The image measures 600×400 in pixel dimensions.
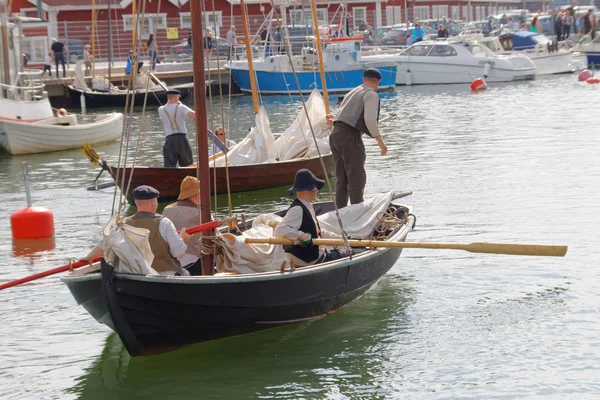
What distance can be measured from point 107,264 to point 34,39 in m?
37.5

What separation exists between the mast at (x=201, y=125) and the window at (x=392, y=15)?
5931cm

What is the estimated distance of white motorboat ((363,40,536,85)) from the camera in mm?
43719

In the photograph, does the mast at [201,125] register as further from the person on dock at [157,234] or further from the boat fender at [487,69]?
the boat fender at [487,69]

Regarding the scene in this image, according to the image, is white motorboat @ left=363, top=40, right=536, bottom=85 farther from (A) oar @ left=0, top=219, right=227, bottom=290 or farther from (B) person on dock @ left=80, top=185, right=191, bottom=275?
(B) person on dock @ left=80, top=185, right=191, bottom=275

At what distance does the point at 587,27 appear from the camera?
5350 cm

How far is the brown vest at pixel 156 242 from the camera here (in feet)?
29.4

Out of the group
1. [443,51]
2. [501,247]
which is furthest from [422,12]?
[501,247]

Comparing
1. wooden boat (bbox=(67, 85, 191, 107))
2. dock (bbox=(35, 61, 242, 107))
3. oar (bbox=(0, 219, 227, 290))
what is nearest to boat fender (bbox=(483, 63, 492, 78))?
dock (bbox=(35, 61, 242, 107))

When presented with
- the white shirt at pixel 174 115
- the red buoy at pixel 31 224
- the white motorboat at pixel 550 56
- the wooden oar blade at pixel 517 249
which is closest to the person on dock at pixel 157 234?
the wooden oar blade at pixel 517 249

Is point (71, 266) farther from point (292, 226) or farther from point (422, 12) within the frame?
point (422, 12)

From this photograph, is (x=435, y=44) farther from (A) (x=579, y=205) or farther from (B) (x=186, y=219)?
(B) (x=186, y=219)

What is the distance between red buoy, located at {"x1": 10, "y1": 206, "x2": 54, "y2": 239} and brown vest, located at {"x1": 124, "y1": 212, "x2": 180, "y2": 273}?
628 cm

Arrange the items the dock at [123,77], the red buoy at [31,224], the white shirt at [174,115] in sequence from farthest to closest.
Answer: the dock at [123,77], the white shirt at [174,115], the red buoy at [31,224]

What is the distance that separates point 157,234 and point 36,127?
17.7 metres
